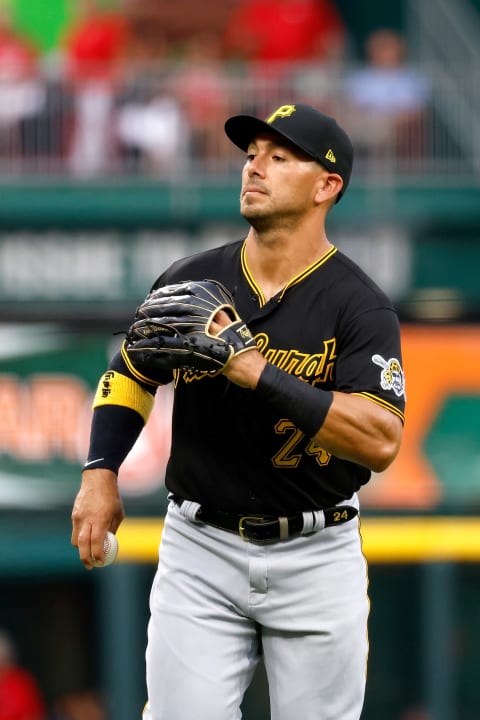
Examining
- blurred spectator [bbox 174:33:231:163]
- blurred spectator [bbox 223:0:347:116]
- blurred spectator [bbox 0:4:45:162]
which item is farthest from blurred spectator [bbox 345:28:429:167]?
blurred spectator [bbox 0:4:45:162]

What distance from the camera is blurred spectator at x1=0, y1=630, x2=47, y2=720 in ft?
29.9

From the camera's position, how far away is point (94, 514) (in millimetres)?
3654

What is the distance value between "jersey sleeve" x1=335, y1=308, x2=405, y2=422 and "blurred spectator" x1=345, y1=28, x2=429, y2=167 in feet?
19.6

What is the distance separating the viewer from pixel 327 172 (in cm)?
369

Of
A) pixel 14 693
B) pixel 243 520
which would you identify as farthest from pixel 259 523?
pixel 14 693

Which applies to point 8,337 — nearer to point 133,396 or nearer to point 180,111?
point 180,111

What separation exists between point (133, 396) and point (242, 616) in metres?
0.62

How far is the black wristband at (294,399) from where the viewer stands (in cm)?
340

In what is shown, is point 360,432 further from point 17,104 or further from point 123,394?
point 17,104

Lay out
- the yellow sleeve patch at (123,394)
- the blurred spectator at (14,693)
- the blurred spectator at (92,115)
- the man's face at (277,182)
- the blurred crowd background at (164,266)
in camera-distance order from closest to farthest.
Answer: the man's face at (277,182), the yellow sleeve patch at (123,394), the blurred spectator at (14,693), the blurred crowd background at (164,266), the blurred spectator at (92,115)

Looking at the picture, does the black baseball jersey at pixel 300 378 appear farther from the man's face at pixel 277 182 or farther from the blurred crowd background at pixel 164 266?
the blurred crowd background at pixel 164 266

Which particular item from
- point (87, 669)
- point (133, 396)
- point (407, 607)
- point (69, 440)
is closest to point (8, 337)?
point (69, 440)

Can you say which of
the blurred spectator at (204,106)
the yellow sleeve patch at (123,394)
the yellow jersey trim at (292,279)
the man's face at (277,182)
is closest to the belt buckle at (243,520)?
the yellow sleeve patch at (123,394)

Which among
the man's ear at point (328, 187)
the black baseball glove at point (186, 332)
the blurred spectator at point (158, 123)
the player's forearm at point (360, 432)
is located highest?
the blurred spectator at point (158, 123)
